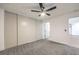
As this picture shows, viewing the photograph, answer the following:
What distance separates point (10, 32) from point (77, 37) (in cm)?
380

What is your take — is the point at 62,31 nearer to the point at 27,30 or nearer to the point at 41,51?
the point at 41,51

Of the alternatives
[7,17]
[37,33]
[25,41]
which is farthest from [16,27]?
[37,33]

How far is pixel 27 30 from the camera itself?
16.0 ft

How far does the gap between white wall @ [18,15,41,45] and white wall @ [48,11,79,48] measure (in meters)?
1.42

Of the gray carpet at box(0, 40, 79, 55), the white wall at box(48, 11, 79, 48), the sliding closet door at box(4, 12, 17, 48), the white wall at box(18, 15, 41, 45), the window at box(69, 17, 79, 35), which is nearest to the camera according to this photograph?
the gray carpet at box(0, 40, 79, 55)

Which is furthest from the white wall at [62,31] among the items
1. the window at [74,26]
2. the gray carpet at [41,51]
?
the gray carpet at [41,51]

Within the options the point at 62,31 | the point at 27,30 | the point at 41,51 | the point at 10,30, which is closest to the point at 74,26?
the point at 62,31

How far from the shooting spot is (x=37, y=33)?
6.02m

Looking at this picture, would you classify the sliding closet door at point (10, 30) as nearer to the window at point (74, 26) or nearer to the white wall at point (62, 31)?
the white wall at point (62, 31)

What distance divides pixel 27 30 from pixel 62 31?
8.39 ft

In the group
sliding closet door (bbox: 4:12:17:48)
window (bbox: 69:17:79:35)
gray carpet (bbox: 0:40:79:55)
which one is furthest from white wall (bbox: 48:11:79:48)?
sliding closet door (bbox: 4:12:17:48)

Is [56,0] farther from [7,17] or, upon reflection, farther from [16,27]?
[16,27]

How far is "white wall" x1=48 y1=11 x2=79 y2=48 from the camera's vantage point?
12.4ft

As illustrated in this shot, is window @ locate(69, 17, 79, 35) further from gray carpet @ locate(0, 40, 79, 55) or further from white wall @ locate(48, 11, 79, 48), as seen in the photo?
gray carpet @ locate(0, 40, 79, 55)
